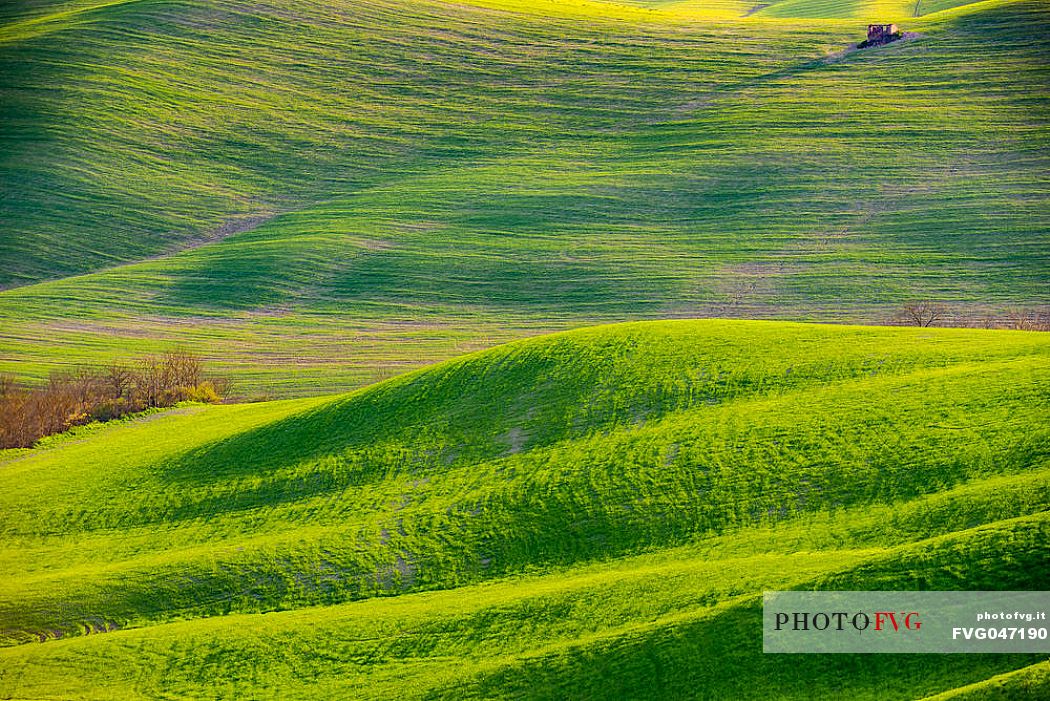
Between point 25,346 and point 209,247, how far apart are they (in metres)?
12.6

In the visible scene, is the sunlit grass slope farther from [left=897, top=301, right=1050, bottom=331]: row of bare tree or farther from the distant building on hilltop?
the distant building on hilltop

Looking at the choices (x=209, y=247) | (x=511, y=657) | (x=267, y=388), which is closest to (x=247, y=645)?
(x=511, y=657)

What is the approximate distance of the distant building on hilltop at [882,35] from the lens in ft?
219

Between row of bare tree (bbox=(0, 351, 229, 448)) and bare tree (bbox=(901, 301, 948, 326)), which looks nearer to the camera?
row of bare tree (bbox=(0, 351, 229, 448))

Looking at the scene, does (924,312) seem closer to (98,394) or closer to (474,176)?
(474,176)

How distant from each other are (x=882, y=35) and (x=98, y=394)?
54.5 m

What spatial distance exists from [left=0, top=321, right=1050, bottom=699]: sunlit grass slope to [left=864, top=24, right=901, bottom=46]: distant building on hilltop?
47475 millimetres

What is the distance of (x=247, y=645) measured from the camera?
58.5ft

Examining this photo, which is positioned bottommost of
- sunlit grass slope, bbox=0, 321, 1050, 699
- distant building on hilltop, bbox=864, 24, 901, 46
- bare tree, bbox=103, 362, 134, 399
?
bare tree, bbox=103, 362, 134, 399

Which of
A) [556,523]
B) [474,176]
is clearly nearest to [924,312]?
[556,523]

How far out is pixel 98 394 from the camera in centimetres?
3512

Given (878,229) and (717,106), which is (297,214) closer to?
(717,106)

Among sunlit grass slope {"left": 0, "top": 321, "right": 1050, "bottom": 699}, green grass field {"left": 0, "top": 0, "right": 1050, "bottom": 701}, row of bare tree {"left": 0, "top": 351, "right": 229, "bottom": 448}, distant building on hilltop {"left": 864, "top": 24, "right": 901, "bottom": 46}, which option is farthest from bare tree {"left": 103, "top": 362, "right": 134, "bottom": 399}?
distant building on hilltop {"left": 864, "top": 24, "right": 901, "bottom": 46}

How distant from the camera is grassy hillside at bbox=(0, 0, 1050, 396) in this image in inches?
1725
